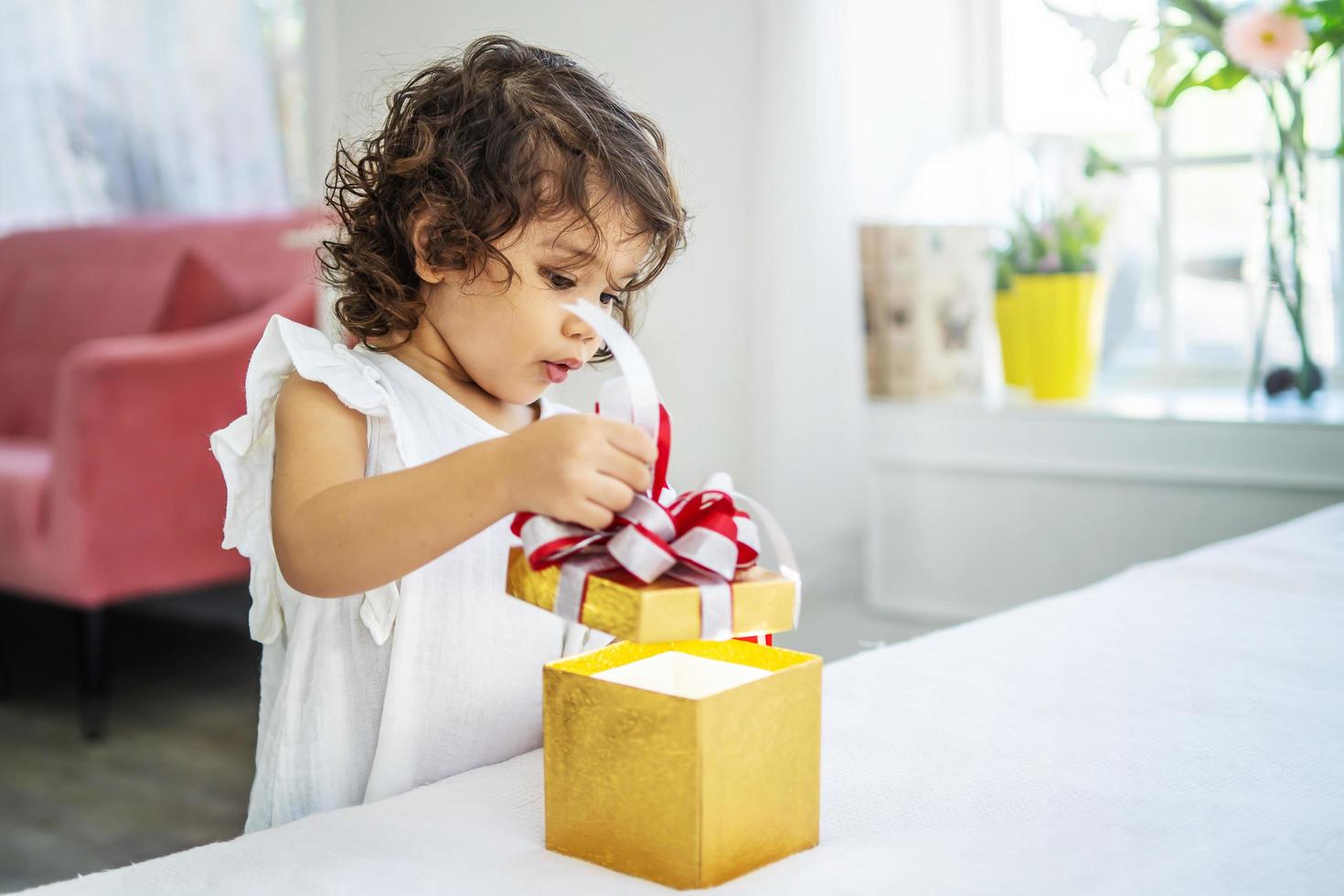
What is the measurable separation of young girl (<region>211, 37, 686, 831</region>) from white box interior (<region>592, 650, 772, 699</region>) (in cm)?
21

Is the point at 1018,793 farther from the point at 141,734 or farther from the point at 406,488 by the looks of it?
the point at 141,734

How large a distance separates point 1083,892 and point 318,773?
52cm

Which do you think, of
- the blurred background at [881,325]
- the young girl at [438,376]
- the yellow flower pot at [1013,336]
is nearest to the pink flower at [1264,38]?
the blurred background at [881,325]

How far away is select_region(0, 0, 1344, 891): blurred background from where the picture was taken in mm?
2234

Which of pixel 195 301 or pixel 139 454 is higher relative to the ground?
pixel 195 301

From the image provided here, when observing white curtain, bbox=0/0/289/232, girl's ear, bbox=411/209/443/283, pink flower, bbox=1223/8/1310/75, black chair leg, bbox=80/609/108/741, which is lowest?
black chair leg, bbox=80/609/108/741

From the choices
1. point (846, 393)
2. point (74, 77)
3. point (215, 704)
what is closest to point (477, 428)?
point (846, 393)

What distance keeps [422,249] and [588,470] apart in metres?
0.37

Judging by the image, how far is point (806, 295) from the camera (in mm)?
Answer: 2527

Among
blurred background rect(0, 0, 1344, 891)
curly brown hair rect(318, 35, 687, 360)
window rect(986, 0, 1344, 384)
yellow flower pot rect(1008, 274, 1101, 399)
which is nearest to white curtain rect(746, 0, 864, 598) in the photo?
blurred background rect(0, 0, 1344, 891)

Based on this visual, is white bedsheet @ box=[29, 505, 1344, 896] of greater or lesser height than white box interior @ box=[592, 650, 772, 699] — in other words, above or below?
below

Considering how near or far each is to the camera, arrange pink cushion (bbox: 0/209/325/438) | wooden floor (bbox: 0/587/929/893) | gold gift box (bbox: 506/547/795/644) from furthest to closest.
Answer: pink cushion (bbox: 0/209/325/438) → wooden floor (bbox: 0/587/929/893) → gold gift box (bbox: 506/547/795/644)

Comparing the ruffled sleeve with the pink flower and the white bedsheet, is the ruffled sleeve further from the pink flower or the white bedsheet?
the pink flower

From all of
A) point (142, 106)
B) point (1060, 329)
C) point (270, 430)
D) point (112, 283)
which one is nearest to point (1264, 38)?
point (1060, 329)
